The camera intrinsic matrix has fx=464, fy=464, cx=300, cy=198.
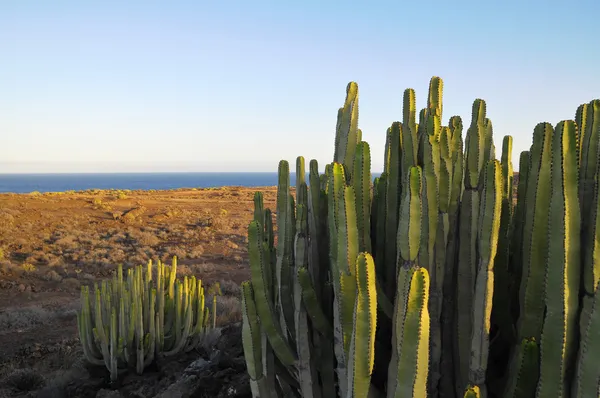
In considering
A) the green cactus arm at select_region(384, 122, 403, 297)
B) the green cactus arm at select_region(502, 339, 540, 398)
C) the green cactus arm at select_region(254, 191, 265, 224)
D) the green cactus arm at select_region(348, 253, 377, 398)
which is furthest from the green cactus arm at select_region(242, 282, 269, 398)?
the green cactus arm at select_region(502, 339, 540, 398)

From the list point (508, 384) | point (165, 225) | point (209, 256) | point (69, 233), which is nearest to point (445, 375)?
point (508, 384)

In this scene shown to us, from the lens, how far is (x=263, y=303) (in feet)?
9.88

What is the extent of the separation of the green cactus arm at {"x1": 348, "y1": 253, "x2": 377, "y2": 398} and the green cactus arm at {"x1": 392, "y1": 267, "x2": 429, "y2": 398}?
0.18m

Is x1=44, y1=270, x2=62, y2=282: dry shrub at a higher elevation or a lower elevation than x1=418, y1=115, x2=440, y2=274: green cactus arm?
Answer: lower

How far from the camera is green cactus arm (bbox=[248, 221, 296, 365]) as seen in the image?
2955 mm

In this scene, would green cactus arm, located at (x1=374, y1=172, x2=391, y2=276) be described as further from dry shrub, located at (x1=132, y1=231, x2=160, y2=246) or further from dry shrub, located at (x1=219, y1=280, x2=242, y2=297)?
dry shrub, located at (x1=132, y1=231, x2=160, y2=246)

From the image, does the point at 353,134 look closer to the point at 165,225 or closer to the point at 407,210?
the point at 407,210

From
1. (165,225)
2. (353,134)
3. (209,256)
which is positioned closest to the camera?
(353,134)

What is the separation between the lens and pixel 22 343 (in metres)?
8.23

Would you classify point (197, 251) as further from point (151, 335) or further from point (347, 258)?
point (347, 258)

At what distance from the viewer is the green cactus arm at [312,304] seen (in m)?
2.84

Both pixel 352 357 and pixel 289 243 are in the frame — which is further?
pixel 289 243

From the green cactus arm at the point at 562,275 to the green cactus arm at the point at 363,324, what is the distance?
75 centimetres

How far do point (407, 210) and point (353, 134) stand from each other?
99 centimetres
